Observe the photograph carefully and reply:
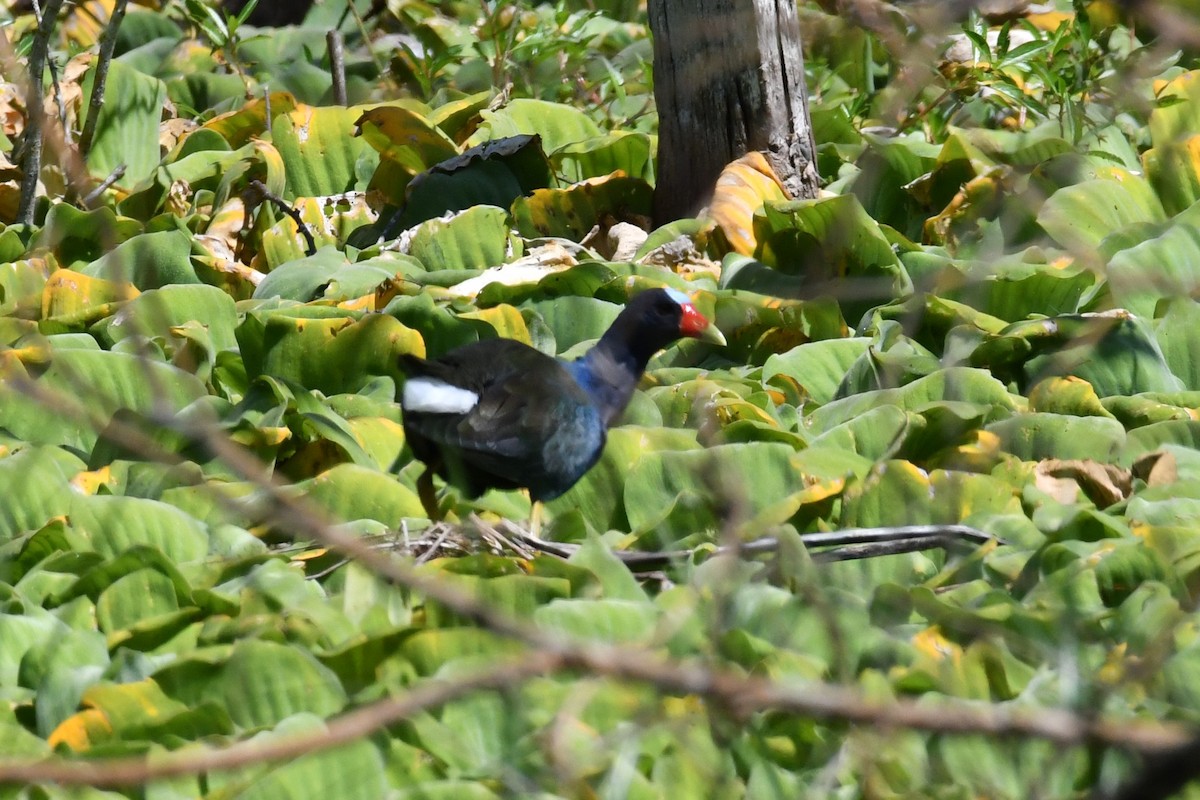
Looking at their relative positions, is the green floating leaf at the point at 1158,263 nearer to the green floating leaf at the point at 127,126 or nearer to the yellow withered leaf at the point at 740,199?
the yellow withered leaf at the point at 740,199

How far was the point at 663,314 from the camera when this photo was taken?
3.68m

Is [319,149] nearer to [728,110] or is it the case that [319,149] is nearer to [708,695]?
[728,110]

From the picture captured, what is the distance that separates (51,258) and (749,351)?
2.14m

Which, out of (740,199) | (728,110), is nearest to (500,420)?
(740,199)

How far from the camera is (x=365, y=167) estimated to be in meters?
5.36

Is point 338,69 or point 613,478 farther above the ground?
point 338,69

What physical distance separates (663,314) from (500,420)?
0.67 metres

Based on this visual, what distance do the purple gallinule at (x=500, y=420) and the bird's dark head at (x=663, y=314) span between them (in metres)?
0.34

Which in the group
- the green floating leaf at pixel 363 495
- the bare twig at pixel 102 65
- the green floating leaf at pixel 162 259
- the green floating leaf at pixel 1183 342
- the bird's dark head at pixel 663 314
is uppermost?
the bare twig at pixel 102 65

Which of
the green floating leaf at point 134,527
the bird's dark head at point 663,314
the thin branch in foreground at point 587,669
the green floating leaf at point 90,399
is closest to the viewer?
the thin branch in foreground at point 587,669

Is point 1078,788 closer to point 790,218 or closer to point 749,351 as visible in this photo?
point 749,351

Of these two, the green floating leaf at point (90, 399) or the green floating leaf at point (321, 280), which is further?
the green floating leaf at point (321, 280)

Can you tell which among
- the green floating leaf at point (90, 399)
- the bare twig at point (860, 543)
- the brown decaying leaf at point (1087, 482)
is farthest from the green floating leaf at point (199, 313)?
the brown decaying leaf at point (1087, 482)

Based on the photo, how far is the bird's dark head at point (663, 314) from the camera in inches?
145
